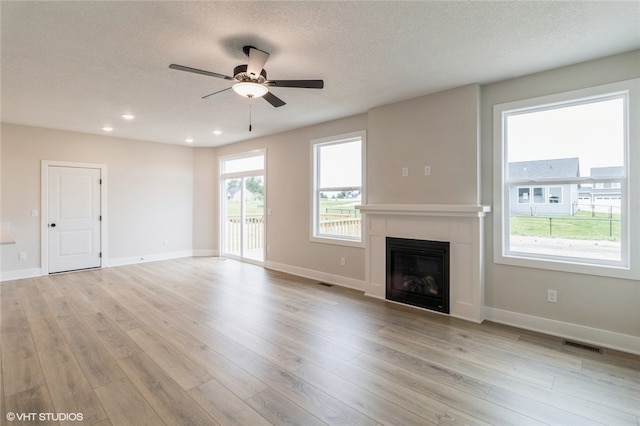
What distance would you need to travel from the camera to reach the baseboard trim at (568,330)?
112 inches

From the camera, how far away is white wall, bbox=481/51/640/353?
2.87 meters

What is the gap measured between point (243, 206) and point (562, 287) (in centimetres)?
589

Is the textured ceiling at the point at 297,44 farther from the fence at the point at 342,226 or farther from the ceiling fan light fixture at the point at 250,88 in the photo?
the fence at the point at 342,226

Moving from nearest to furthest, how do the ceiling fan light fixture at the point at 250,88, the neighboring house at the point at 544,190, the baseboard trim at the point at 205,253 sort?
the ceiling fan light fixture at the point at 250,88 → the neighboring house at the point at 544,190 → the baseboard trim at the point at 205,253

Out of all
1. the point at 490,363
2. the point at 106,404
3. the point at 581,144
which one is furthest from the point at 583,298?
the point at 106,404

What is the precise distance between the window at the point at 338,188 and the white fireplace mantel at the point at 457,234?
0.82 m

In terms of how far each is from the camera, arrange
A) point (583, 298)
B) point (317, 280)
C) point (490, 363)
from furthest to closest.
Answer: point (317, 280) → point (583, 298) → point (490, 363)

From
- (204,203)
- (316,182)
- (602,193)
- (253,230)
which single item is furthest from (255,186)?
(602,193)

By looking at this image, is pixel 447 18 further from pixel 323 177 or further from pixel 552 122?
pixel 323 177

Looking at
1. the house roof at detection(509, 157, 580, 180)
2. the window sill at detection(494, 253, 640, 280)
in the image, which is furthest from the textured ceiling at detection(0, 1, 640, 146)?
the window sill at detection(494, 253, 640, 280)

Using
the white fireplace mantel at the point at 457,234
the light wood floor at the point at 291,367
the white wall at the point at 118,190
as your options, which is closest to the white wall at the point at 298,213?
the white fireplace mantel at the point at 457,234

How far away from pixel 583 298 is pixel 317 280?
3.56 meters

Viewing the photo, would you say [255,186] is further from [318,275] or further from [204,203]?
[318,275]

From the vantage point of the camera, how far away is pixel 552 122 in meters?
3.30
